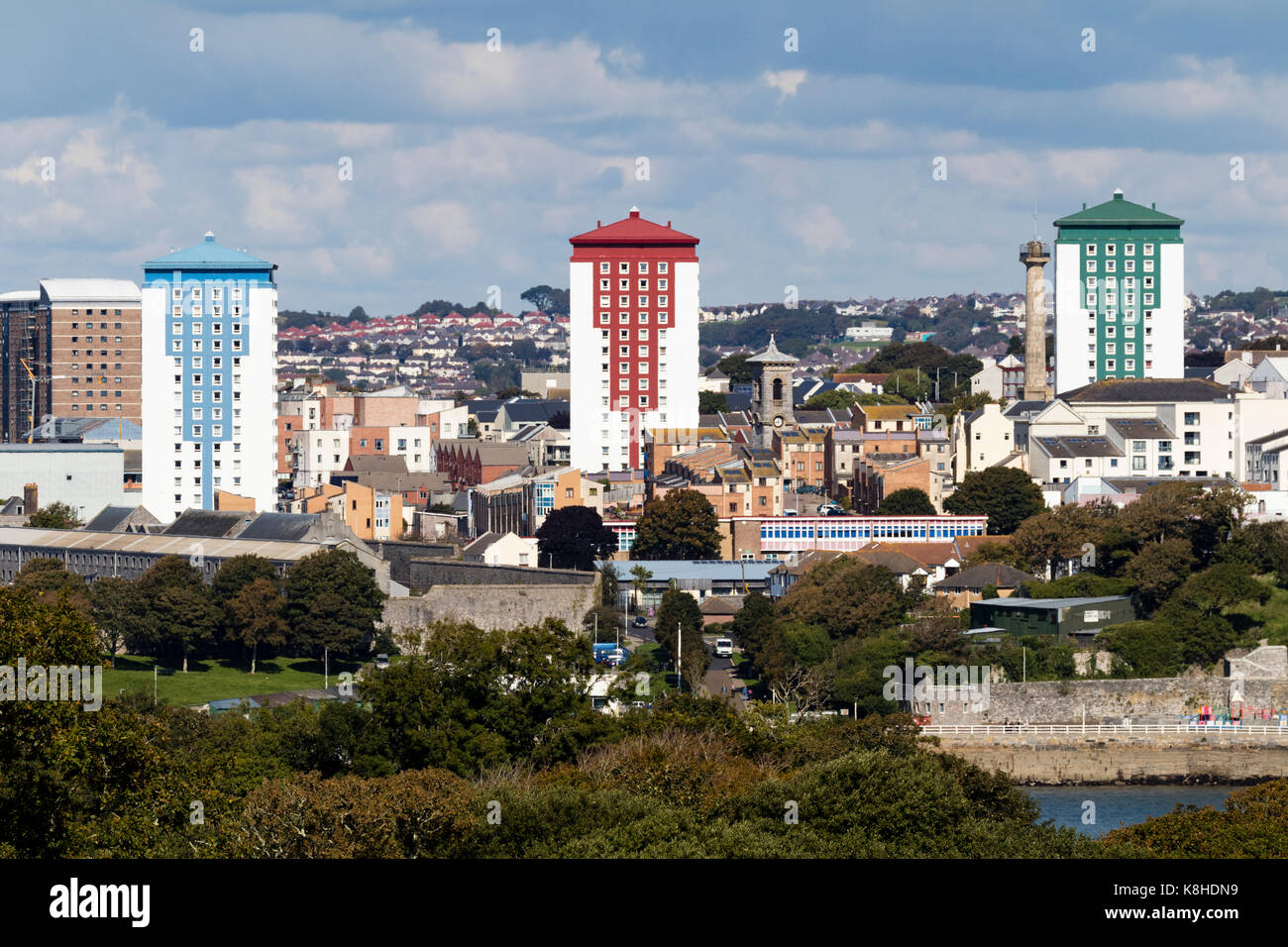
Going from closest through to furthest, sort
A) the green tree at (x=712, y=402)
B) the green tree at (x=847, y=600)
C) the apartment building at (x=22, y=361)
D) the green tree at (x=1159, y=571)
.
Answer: the green tree at (x=847, y=600) → the green tree at (x=1159, y=571) → the green tree at (x=712, y=402) → the apartment building at (x=22, y=361)

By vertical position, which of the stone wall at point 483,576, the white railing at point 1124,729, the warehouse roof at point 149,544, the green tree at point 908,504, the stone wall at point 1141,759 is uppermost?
the green tree at point 908,504

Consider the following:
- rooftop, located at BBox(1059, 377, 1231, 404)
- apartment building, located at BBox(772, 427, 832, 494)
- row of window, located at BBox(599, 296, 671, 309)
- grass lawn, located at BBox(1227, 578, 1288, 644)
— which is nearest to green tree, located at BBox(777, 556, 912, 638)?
grass lawn, located at BBox(1227, 578, 1288, 644)

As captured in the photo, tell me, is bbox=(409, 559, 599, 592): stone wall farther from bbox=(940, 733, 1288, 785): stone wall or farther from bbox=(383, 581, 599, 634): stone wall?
bbox=(940, 733, 1288, 785): stone wall

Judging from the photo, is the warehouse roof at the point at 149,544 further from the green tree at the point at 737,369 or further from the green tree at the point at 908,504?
the green tree at the point at 737,369

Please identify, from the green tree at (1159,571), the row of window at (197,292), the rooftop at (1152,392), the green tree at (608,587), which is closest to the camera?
the green tree at (1159,571)

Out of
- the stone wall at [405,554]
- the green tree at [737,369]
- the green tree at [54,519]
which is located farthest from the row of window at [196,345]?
the green tree at [737,369]

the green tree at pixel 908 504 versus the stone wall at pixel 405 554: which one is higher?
the green tree at pixel 908 504

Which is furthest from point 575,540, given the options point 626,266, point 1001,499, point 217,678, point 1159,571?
point 626,266
